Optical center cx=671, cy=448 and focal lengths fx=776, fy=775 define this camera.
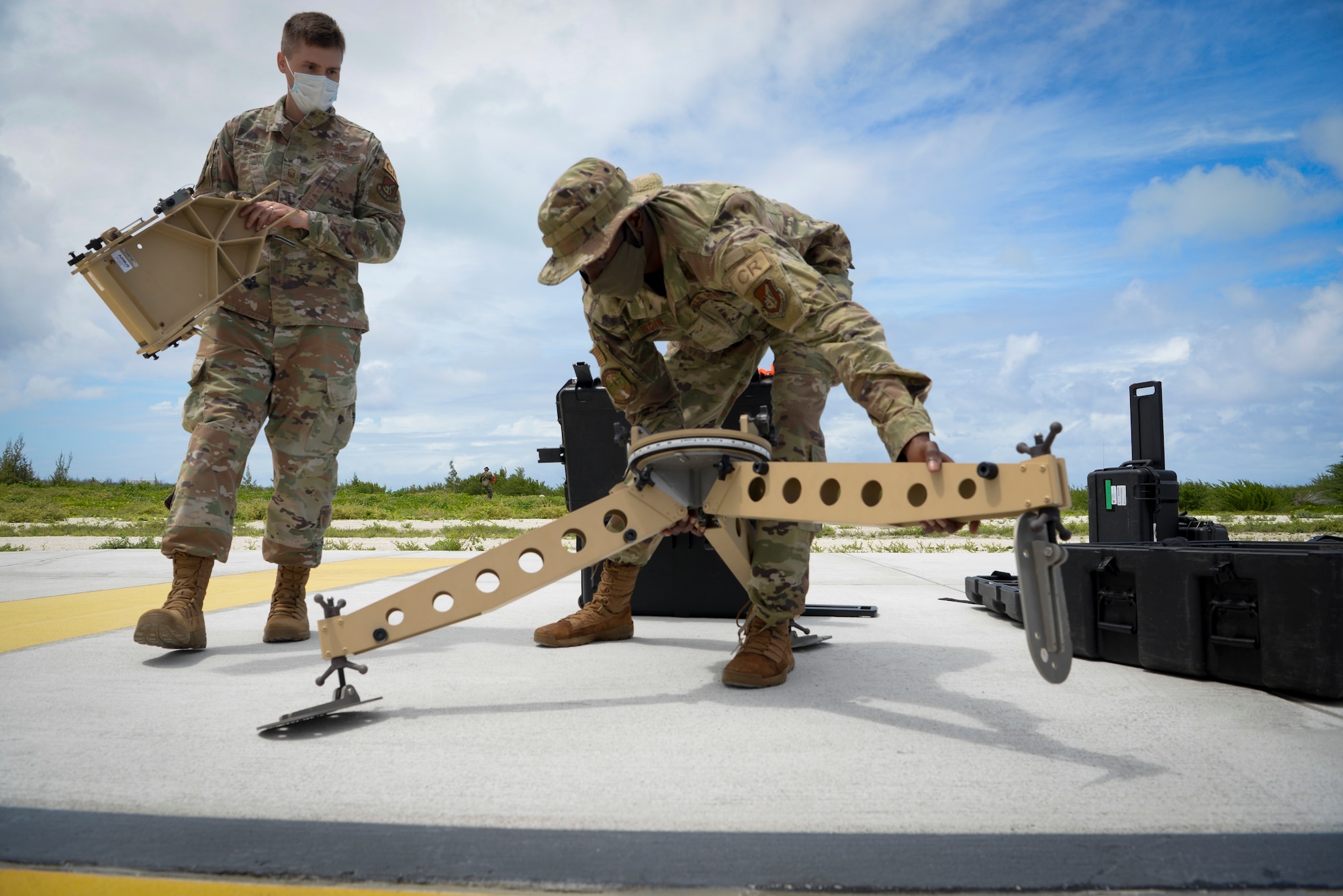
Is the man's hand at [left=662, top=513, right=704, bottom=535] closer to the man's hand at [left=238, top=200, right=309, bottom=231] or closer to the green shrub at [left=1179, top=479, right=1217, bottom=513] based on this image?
the man's hand at [left=238, top=200, right=309, bottom=231]

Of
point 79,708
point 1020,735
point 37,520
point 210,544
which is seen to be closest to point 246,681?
point 79,708

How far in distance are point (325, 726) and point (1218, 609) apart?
2334 millimetres

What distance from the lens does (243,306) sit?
271cm

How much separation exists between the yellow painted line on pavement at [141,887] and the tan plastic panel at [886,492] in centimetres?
96

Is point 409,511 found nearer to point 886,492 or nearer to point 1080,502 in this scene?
point 1080,502

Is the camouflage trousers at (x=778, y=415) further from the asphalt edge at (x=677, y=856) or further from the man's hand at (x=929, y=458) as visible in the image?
the asphalt edge at (x=677, y=856)

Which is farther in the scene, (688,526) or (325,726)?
(688,526)

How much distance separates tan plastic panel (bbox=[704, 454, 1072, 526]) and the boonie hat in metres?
0.74

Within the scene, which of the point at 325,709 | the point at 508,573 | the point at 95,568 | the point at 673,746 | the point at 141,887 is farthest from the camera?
the point at 95,568

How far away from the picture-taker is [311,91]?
2.81m

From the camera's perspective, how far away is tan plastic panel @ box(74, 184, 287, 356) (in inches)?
98.0

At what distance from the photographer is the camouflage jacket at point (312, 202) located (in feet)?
9.02

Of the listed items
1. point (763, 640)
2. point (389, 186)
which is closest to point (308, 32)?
point (389, 186)

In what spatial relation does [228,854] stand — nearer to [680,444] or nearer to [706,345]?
[680,444]
